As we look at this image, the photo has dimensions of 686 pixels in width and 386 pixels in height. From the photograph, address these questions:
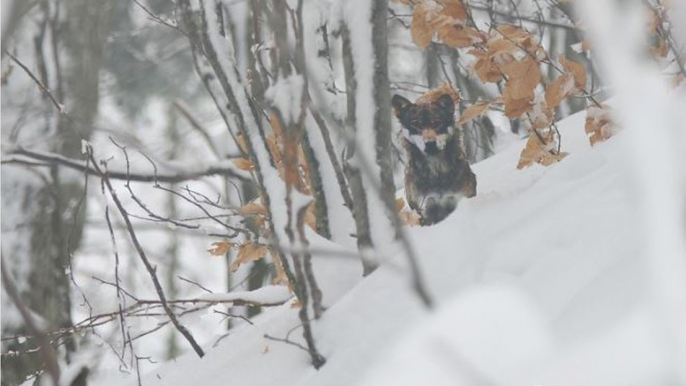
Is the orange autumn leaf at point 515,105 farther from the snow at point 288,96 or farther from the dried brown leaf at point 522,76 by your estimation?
the snow at point 288,96

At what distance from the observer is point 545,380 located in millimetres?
807

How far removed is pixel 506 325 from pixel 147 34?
872 cm

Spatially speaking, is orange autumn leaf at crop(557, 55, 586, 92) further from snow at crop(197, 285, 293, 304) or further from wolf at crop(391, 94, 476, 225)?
snow at crop(197, 285, 293, 304)

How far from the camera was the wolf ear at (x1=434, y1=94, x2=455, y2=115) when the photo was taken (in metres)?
2.11

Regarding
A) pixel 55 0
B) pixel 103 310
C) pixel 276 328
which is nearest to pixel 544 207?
pixel 276 328

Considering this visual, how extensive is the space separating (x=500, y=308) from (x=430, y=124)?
54.7 inches

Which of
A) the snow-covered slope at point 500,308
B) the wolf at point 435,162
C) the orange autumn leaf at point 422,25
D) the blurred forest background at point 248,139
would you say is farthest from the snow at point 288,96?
the wolf at point 435,162

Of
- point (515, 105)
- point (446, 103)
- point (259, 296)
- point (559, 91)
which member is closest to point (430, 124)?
point (446, 103)

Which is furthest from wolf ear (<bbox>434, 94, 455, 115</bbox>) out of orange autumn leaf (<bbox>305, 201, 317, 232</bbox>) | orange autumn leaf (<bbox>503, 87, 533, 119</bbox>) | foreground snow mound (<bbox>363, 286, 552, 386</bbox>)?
foreground snow mound (<bbox>363, 286, 552, 386</bbox>)

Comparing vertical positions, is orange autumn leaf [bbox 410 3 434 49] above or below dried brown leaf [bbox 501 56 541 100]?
above

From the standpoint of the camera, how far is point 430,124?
2.10m

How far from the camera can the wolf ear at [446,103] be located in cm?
211

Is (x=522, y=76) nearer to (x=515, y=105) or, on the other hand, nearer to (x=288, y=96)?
(x=515, y=105)

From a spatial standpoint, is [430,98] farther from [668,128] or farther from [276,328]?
[668,128]
